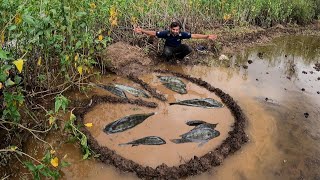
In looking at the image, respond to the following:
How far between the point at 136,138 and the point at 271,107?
2.43 meters

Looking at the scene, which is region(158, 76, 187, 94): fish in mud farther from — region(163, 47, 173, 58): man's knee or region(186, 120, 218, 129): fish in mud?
region(186, 120, 218, 129): fish in mud

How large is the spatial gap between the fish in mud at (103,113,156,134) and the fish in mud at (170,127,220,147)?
2.09ft

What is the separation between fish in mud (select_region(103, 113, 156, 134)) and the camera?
4.67 meters

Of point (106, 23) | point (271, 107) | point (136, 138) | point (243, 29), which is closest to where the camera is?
point (136, 138)

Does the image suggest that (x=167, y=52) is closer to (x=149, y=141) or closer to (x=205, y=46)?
(x=205, y=46)

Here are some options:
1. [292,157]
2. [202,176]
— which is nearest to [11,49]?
[202,176]

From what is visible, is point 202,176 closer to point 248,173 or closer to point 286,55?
point 248,173

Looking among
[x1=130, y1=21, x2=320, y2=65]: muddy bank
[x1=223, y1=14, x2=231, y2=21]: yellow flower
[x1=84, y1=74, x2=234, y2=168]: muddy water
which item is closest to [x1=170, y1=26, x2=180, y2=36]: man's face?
[x1=130, y1=21, x2=320, y2=65]: muddy bank

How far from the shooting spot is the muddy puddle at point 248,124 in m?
4.14

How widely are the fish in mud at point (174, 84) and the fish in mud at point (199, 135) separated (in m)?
1.23

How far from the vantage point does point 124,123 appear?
4.80 metres

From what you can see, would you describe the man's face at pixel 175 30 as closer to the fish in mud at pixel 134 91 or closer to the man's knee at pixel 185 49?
the man's knee at pixel 185 49

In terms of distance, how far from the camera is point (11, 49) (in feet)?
15.4

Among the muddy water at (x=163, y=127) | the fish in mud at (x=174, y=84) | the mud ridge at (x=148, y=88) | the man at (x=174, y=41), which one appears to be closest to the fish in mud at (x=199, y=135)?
the muddy water at (x=163, y=127)
